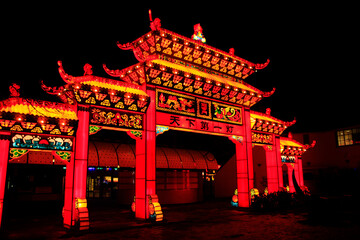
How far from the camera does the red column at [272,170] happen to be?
68.4ft

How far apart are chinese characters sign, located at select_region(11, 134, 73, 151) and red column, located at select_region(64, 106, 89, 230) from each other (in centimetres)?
44

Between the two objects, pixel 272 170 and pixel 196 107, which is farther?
pixel 272 170

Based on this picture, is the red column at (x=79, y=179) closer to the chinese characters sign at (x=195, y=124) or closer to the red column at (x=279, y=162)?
the chinese characters sign at (x=195, y=124)

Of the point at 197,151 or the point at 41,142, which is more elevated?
the point at 197,151

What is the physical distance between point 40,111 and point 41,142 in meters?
1.35

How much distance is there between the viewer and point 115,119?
13156 mm

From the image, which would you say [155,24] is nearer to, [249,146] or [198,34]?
[198,34]

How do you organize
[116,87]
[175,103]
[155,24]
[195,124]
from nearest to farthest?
[116,87]
[155,24]
[175,103]
[195,124]

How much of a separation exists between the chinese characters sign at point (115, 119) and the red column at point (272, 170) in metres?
11.5

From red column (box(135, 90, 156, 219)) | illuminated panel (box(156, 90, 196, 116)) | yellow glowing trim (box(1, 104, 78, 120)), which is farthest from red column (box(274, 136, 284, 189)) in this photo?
yellow glowing trim (box(1, 104, 78, 120))

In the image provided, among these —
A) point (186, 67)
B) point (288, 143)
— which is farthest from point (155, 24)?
point (288, 143)

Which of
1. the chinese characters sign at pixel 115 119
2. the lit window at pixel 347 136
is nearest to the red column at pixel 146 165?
the chinese characters sign at pixel 115 119

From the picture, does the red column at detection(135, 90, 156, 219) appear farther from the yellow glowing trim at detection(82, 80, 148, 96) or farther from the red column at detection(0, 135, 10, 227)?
the red column at detection(0, 135, 10, 227)

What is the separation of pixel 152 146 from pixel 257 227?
6.08 meters
